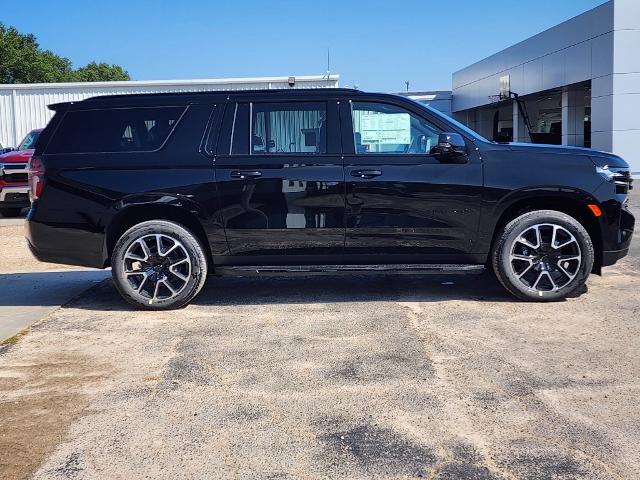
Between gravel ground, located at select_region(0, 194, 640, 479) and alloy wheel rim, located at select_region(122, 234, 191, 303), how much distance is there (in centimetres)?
25

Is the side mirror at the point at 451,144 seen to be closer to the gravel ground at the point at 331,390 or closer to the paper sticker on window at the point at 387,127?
the paper sticker on window at the point at 387,127

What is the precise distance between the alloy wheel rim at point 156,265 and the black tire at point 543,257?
297cm

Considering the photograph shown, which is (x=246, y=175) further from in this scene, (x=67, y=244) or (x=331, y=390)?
(x=331, y=390)

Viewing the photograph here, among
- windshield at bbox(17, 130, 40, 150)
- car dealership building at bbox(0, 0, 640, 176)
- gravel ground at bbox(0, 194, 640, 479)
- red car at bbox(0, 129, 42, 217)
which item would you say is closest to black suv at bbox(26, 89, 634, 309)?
gravel ground at bbox(0, 194, 640, 479)

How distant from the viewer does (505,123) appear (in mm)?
48312

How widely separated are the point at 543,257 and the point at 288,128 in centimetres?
270

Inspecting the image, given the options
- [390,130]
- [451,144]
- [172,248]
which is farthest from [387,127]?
[172,248]

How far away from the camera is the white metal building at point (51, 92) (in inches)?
821

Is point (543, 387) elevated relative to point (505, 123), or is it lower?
lower

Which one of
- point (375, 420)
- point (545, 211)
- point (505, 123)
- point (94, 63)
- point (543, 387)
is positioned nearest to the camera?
point (375, 420)

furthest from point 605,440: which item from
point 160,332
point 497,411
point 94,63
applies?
point 94,63

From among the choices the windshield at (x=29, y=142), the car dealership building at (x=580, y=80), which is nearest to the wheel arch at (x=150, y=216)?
the windshield at (x=29, y=142)

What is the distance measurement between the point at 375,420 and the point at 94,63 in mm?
105217

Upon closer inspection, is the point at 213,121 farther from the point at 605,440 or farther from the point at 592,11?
the point at 592,11
